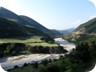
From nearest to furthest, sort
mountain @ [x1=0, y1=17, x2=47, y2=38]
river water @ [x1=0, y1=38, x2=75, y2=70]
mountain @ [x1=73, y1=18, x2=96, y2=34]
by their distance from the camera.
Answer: river water @ [x1=0, y1=38, x2=75, y2=70] < mountain @ [x1=73, y1=18, x2=96, y2=34] < mountain @ [x1=0, y1=17, x2=47, y2=38]

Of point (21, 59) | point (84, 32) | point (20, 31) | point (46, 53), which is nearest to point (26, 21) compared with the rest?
point (20, 31)

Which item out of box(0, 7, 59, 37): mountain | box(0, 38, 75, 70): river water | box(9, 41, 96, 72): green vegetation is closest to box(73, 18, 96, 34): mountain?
box(9, 41, 96, 72): green vegetation

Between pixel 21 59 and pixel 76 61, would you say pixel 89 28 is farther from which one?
pixel 21 59

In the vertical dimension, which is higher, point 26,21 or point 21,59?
point 26,21

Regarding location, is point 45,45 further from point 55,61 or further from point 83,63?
point 83,63

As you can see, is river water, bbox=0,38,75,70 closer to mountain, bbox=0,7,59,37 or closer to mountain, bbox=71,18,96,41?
mountain, bbox=0,7,59,37

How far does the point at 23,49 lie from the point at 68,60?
65 cm

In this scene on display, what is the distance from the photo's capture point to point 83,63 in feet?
9.11

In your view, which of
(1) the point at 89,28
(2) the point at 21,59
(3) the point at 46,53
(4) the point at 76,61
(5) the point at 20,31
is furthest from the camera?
(5) the point at 20,31

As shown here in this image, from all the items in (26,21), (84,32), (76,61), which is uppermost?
(26,21)

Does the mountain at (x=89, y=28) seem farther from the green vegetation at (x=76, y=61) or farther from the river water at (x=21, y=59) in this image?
the river water at (x=21, y=59)

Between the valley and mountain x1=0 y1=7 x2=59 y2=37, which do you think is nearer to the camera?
the valley

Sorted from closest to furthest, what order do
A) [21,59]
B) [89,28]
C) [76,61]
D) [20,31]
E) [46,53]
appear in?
[21,59]
[76,61]
[46,53]
[89,28]
[20,31]

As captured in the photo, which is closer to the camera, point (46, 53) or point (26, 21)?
point (46, 53)
